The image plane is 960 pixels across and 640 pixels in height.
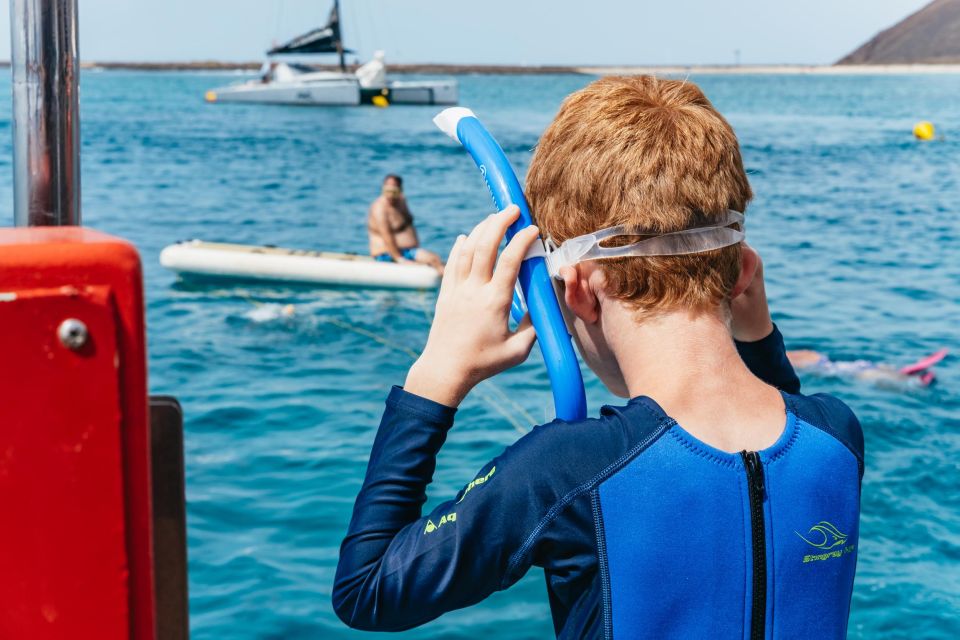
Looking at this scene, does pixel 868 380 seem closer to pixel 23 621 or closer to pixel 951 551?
pixel 951 551

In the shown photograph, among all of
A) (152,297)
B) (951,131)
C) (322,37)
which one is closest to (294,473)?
(152,297)

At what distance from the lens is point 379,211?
12945 millimetres

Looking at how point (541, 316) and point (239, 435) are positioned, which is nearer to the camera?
point (541, 316)

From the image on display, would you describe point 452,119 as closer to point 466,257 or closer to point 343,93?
point 466,257

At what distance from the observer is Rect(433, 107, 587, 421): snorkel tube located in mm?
1397

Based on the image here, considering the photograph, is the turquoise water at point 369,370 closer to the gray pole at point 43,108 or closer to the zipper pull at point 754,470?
the zipper pull at point 754,470

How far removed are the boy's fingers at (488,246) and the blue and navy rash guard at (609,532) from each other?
18cm

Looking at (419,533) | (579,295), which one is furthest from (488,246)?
(419,533)

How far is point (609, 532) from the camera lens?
1.30m

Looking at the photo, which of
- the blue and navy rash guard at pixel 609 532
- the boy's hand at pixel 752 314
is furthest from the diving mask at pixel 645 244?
the boy's hand at pixel 752 314

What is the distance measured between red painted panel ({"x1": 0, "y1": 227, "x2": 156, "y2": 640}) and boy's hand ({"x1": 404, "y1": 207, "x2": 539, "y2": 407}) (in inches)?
20.2

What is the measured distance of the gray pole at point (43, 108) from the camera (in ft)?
3.44

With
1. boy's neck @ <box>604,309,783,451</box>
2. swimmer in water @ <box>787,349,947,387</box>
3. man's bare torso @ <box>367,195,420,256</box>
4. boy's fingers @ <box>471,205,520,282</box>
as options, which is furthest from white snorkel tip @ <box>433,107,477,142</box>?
man's bare torso @ <box>367,195,420,256</box>

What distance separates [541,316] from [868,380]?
8.15 metres
